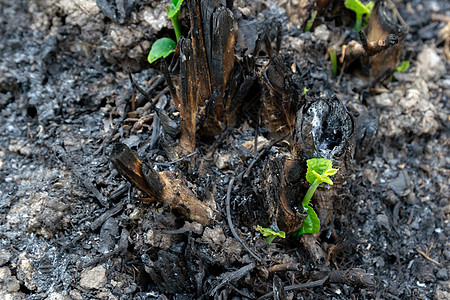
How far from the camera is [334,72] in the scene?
260cm

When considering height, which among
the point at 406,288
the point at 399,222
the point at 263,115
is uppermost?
the point at 263,115

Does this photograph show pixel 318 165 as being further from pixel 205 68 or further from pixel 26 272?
pixel 26 272

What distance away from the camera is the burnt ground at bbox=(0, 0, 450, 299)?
192 centimetres

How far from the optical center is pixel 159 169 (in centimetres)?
204

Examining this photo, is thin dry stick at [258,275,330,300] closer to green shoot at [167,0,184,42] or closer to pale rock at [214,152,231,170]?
pale rock at [214,152,231,170]

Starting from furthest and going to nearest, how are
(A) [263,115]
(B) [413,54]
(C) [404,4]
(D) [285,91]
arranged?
(C) [404,4]
(B) [413,54]
(A) [263,115]
(D) [285,91]

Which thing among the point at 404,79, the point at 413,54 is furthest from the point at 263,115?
the point at 413,54

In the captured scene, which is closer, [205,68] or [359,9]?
[205,68]

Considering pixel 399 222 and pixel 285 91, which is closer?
pixel 285 91

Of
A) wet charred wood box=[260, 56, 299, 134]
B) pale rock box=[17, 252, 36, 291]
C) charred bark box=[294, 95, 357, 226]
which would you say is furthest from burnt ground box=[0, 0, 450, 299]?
charred bark box=[294, 95, 357, 226]

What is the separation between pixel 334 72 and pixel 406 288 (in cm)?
126

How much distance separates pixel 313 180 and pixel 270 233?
31 cm

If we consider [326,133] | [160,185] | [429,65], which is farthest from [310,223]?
[429,65]

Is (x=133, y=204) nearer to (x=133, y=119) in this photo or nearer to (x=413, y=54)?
(x=133, y=119)
